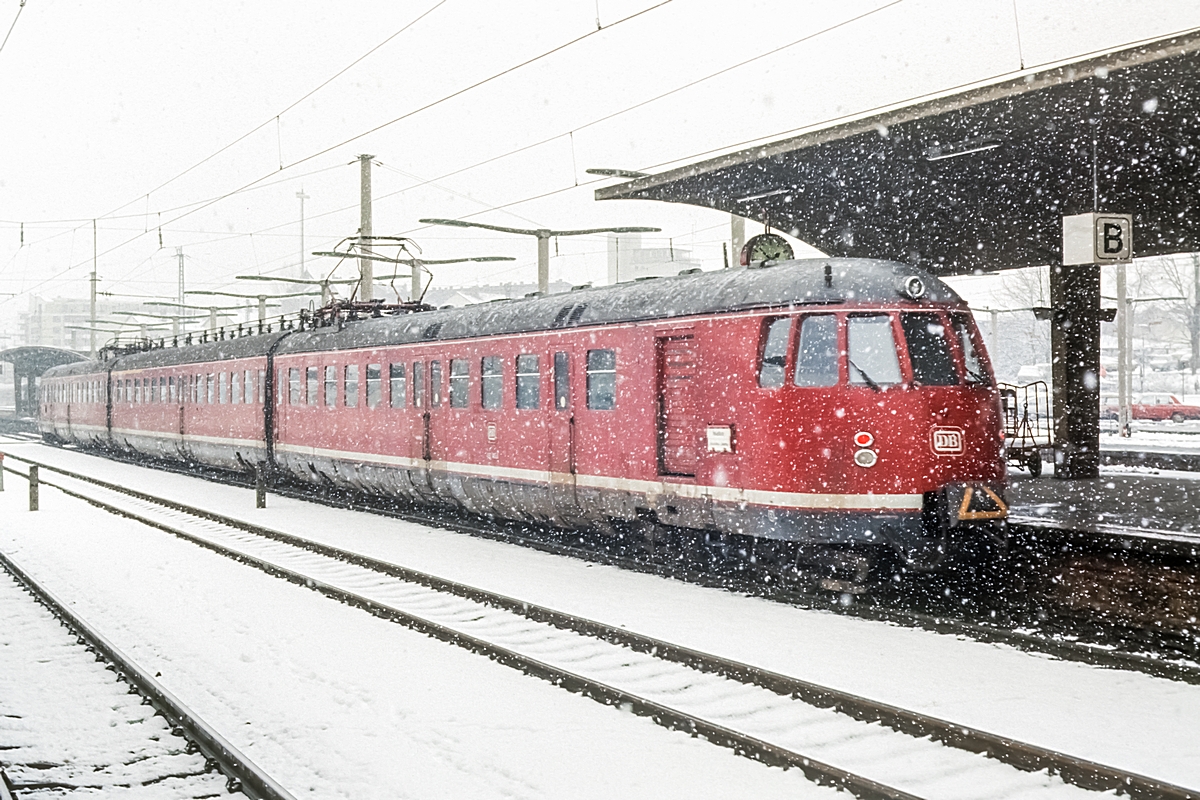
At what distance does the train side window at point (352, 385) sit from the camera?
1944cm

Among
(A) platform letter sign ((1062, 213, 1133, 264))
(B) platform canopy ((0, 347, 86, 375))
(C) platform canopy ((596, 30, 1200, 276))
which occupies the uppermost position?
(C) platform canopy ((596, 30, 1200, 276))

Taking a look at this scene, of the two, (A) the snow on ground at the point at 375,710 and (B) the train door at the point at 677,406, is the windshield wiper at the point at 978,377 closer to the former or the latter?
(B) the train door at the point at 677,406

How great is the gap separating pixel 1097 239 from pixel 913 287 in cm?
247

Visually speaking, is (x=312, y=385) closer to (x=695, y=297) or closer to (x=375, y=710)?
(x=695, y=297)

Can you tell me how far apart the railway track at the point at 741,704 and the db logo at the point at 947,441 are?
337 centimetres

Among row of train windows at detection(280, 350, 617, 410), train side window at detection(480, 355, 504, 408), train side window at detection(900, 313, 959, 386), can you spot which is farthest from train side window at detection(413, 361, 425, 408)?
train side window at detection(900, 313, 959, 386)

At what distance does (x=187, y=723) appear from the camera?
6836mm

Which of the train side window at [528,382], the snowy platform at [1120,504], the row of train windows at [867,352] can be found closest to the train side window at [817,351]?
the row of train windows at [867,352]

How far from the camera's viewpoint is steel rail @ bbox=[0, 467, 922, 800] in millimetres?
5754

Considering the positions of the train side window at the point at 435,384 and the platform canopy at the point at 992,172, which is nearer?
the platform canopy at the point at 992,172

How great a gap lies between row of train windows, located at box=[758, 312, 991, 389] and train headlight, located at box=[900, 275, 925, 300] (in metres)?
0.20

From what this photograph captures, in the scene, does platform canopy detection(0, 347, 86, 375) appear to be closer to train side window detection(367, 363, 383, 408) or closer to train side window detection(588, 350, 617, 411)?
train side window detection(367, 363, 383, 408)

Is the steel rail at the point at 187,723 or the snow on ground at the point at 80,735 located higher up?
the steel rail at the point at 187,723

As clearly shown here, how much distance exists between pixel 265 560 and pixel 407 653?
5.23 metres
